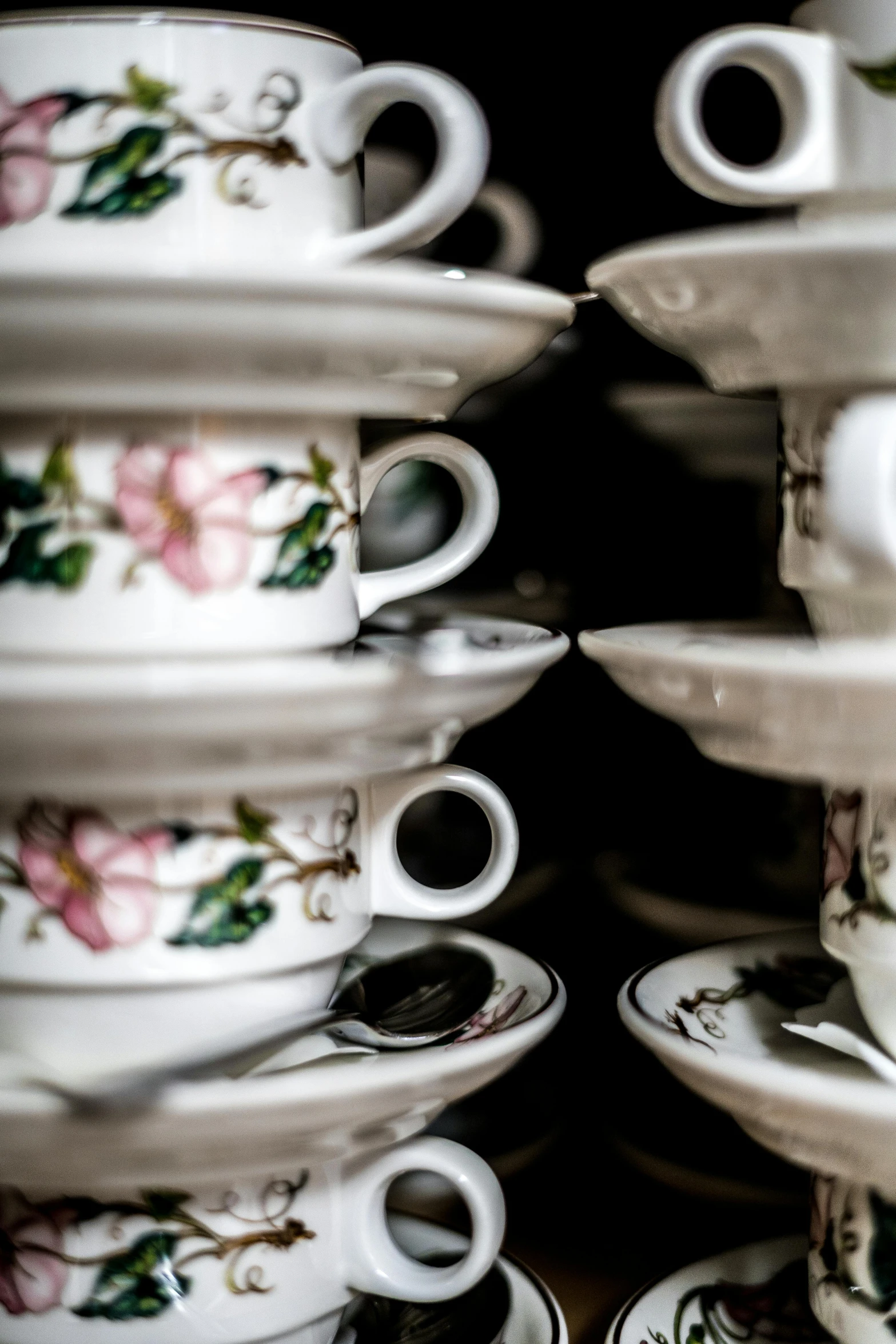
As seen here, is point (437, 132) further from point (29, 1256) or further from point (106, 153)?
point (29, 1256)

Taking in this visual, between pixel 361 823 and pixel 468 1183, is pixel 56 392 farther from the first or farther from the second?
pixel 468 1183

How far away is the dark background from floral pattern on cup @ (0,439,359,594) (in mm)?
273

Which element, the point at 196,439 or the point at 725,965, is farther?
the point at 725,965

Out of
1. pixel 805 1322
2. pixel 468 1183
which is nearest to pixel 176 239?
pixel 468 1183

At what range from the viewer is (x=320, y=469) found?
45cm

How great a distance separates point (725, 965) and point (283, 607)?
0.23m

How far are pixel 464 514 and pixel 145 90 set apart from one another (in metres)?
0.19

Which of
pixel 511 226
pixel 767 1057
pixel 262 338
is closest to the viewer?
pixel 262 338

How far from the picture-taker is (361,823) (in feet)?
1.65

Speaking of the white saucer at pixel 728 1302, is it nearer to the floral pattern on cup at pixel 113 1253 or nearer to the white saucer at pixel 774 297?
the floral pattern on cup at pixel 113 1253

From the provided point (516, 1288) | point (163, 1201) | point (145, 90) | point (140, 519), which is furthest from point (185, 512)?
point (516, 1288)

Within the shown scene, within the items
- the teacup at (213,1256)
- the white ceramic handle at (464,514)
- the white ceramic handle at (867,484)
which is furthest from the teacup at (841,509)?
the teacup at (213,1256)

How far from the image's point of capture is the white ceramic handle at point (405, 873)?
52 centimetres

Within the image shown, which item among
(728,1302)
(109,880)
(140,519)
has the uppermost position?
(140,519)
